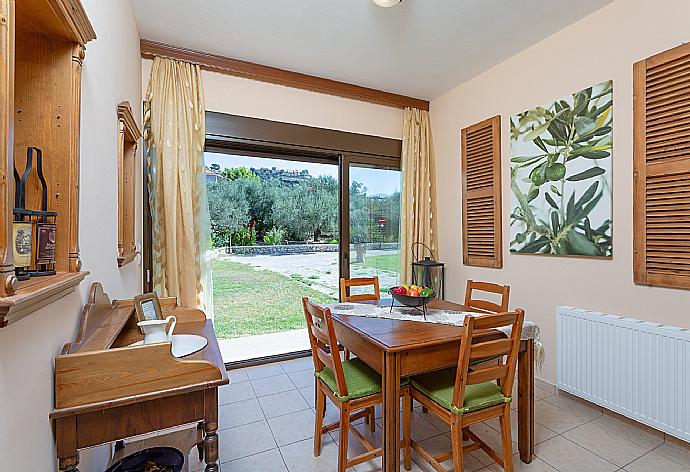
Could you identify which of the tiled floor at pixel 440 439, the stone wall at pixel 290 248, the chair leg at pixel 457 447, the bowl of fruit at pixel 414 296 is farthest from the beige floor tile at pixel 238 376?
the chair leg at pixel 457 447

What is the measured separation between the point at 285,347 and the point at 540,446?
2420mm

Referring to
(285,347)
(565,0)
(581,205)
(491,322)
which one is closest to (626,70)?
(565,0)

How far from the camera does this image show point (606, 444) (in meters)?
2.17

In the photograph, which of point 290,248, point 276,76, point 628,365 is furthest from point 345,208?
point 628,365

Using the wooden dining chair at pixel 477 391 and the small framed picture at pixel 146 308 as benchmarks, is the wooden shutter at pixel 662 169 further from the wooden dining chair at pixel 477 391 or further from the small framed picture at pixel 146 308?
the small framed picture at pixel 146 308

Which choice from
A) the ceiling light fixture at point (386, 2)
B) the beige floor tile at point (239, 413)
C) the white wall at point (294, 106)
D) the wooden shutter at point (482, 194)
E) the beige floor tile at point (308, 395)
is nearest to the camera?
the ceiling light fixture at point (386, 2)

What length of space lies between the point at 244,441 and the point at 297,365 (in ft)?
4.18

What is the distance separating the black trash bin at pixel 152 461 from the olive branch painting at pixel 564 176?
284cm

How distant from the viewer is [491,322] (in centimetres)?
169

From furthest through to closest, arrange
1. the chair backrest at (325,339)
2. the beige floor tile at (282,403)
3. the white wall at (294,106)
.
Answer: the white wall at (294,106) → the beige floor tile at (282,403) → the chair backrest at (325,339)

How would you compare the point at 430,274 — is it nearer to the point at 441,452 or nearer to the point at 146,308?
the point at 441,452

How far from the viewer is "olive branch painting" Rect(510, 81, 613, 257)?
8.21ft

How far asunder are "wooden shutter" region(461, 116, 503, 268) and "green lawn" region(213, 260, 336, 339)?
1708mm

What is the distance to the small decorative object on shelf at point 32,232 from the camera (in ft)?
2.91
